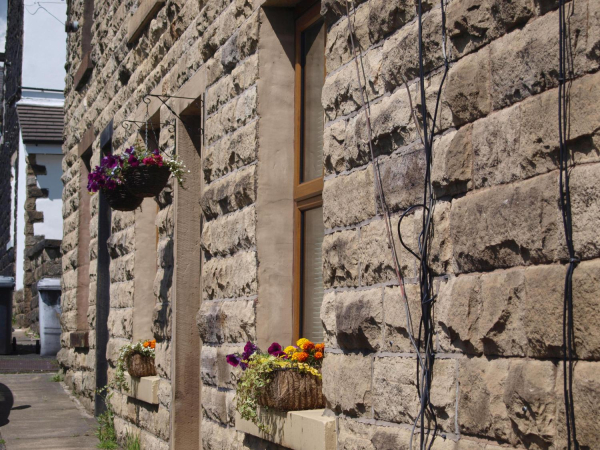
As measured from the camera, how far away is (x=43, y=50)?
20625 mm

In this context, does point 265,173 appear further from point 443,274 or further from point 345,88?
point 443,274

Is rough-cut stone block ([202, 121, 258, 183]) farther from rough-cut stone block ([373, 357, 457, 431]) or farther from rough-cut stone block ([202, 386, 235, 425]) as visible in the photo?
rough-cut stone block ([373, 357, 457, 431])

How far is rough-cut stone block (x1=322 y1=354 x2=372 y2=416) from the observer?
3.59 metres

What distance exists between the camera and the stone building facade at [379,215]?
2.55 metres

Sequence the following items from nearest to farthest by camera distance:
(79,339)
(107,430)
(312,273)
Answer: (312,273) → (107,430) → (79,339)

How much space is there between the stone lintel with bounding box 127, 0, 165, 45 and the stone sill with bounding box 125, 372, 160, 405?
3056mm

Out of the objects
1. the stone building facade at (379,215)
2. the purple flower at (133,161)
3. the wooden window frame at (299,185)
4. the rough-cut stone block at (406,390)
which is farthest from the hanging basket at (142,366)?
the rough-cut stone block at (406,390)

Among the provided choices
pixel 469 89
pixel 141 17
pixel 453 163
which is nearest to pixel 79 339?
pixel 141 17

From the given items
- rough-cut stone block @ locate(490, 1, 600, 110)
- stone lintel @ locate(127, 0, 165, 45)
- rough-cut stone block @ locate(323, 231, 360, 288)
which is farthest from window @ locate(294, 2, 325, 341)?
stone lintel @ locate(127, 0, 165, 45)

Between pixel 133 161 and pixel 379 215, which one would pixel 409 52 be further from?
pixel 133 161

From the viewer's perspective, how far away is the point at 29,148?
2005cm

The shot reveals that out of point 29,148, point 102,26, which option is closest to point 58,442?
point 102,26

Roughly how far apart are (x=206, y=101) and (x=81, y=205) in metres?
5.32

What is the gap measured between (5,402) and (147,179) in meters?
4.56
